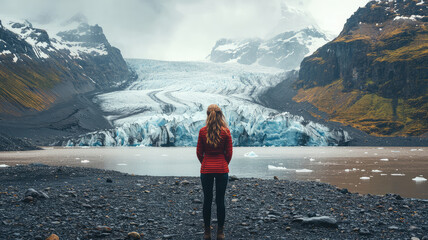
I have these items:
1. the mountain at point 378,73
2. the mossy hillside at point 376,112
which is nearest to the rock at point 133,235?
the mossy hillside at point 376,112

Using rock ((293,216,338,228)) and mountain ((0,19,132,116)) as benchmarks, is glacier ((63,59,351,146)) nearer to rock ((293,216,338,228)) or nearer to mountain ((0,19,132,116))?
mountain ((0,19,132,116))

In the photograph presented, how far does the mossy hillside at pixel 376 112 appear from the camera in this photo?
82500mm

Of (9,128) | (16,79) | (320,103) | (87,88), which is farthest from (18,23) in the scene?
(320,103)

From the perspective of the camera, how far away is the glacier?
202 ft

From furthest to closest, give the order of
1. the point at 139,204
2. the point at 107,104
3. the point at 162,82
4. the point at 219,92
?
1. the point at 162,82
2. the point at 219,92
3. the point at 107,104
4. the point at 139,204

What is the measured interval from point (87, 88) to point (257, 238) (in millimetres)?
153962

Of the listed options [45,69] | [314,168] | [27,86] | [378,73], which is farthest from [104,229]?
[45,69]

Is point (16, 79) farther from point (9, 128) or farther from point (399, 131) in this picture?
point (399, 131)

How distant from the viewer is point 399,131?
82.2 m

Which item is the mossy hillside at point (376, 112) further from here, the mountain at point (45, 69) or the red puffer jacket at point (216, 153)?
the mountain at point (45, 69)

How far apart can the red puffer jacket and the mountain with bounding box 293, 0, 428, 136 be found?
84.8m

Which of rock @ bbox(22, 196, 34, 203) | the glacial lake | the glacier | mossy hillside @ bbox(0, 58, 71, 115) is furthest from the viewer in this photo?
mossy hillside @ bbox(0, 58, 71, 115)

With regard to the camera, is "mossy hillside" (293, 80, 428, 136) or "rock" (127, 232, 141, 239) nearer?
"rock" (127, 232, 141, 239)

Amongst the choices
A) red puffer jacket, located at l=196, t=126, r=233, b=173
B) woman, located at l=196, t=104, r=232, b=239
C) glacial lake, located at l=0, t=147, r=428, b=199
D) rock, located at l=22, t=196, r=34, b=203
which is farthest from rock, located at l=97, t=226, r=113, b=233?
glacial lake, located at l=0, t=147, r=428, b=199
